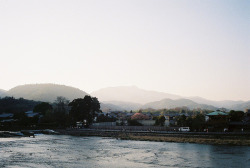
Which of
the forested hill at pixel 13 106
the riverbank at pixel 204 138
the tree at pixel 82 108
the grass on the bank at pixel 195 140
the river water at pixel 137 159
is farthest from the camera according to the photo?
the forested hill at pixel 13 106

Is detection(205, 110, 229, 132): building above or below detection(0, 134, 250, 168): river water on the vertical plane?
above

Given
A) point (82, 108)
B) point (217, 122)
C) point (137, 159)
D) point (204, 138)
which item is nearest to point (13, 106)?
point (82, 108)

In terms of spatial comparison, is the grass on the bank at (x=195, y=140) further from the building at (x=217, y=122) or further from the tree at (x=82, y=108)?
the tree at (x=82, y=108)

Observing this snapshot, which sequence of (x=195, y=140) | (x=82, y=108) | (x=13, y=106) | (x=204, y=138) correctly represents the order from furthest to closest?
(x=13, y=106), (x=82, y=108), (x=204, y=138), (x=195, y=140)

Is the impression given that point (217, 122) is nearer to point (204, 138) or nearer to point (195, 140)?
point (204, 138)

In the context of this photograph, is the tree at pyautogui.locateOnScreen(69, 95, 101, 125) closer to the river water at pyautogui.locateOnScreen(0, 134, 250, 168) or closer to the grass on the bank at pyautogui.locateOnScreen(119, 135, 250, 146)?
the grass on the bank at pyautogui.locateOnScreen(119, 135, 250, 146)

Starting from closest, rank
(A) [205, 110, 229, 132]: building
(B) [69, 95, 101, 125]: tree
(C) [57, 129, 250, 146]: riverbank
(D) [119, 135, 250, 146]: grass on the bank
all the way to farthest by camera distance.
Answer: (D) [119, 135, 250, 146]: grass on the bank
(C) [57, 129, 250, 146]: riverbank
(A) [205, 110, 229, 132]: building
(B) [69, 95, 101, 125]: tree

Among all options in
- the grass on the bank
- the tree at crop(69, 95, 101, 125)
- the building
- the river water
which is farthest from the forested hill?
the river water

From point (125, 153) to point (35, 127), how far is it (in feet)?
178

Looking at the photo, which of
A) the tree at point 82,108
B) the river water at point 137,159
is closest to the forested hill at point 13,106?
the tree at point 82,108

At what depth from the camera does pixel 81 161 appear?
1137 inches

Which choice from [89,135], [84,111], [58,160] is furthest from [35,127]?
[58,160]

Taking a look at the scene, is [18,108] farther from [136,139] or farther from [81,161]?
[81,161]

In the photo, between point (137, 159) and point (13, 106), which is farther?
point (13, 106)
